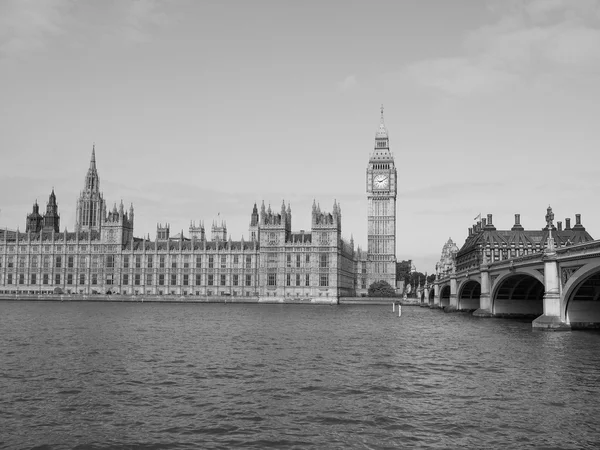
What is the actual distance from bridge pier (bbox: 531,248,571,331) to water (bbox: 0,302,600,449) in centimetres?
536

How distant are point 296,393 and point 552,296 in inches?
1299

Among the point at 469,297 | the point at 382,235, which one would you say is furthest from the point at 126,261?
the point at 469,297

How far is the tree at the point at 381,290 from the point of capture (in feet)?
566

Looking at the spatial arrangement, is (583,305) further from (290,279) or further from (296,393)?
(290,279)

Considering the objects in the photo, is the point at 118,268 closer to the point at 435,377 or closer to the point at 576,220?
the point at 576,220

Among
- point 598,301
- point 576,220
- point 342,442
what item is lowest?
point 342,442

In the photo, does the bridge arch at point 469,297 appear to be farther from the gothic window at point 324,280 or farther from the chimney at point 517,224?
the chimney at point 517,224

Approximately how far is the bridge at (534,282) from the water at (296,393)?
5727 millimetres

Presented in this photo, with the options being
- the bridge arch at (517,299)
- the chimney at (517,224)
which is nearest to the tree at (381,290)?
the chimney at (517,224)

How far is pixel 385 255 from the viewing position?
19100cm

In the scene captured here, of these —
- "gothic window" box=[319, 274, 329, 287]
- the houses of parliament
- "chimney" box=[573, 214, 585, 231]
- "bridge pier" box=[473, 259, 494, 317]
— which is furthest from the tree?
"bridge pier" box=[473, 259, 494, 317]

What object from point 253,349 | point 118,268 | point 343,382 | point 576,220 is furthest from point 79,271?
point 343,382

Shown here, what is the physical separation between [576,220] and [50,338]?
448ft

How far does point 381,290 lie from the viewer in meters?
174
